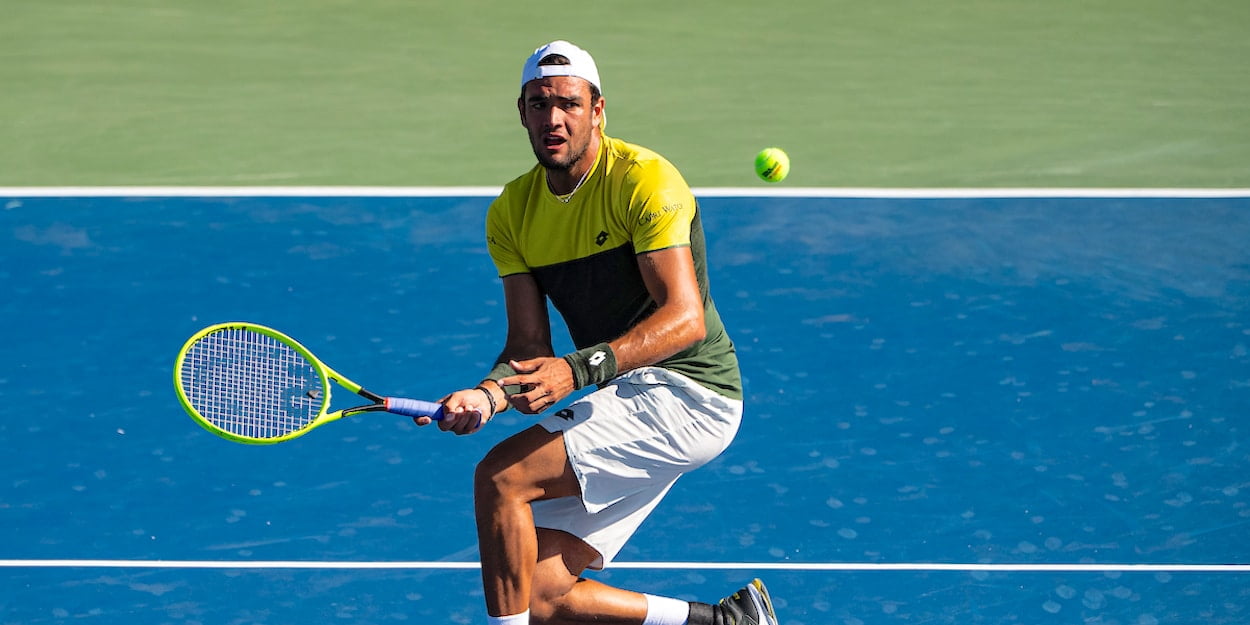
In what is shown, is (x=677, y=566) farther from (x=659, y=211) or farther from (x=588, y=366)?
(x=659, y=211)

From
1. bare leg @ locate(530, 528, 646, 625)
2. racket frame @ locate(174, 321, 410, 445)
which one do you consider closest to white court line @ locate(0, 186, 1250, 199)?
racket frame @ locate(174, 321, 410, 445)

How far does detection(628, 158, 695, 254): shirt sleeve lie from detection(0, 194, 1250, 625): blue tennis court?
1.79 meters

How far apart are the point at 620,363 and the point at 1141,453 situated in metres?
3.33

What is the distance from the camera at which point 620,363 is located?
5.12 metres

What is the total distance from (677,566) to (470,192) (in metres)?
4.05

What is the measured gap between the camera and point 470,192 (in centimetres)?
1002

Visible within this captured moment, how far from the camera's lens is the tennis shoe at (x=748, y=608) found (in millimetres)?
5898

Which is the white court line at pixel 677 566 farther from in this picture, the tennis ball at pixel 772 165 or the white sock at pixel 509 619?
the tennis ball at pixel 772 165

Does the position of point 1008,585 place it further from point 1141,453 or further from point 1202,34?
point 1202,34

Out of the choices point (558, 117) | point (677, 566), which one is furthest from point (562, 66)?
point (677, 566)


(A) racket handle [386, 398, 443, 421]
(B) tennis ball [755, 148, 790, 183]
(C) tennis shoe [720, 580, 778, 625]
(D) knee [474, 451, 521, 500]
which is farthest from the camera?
(B) tennis ball [755, 148, 790, 183]

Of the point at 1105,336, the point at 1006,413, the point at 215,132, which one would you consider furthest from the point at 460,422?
the point at 215,132

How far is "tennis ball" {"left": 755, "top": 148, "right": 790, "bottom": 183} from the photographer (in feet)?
32.3

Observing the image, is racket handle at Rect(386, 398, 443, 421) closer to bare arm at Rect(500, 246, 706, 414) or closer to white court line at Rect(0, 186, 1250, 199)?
bare arm at Rect(500, 246, 706, 414)
